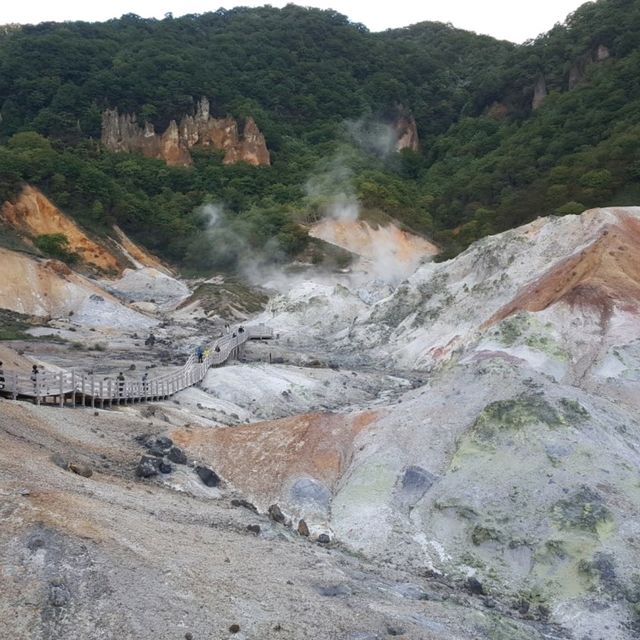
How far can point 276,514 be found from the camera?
1695 cm

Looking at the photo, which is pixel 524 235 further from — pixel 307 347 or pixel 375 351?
pixel 307 347

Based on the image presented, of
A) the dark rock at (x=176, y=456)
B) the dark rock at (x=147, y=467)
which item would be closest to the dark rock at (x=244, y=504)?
the dark rock at (x=147, y=467)

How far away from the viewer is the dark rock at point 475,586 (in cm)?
1415

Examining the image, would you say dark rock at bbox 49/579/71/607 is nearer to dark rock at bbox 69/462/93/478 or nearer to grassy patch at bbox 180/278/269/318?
dark rock at bbox 69/462/93/478

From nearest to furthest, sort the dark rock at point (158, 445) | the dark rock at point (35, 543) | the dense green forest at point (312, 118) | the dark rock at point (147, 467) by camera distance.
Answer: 1. the dark rock at point (35, 543)
2. the dark rock at point (147, 467)
3. the dark rock at point (158, 445)
4. the dense green forest at point (312, 118)

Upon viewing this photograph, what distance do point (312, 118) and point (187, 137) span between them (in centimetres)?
2901

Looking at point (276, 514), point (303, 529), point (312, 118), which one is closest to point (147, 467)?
point (276, 514)

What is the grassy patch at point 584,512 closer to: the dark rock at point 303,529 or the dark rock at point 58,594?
the dark rock at point 303,529

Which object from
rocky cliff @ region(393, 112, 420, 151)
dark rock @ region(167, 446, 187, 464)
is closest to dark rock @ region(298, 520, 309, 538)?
dark rock @ region(167, 446, 187, 464)

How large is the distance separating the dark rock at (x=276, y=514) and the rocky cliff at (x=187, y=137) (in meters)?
102

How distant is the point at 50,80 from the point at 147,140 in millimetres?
16215

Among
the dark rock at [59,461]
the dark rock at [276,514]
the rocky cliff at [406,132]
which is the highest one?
the rocky cliff at [406,132]

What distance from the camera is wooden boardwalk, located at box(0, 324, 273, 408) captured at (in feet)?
68.8

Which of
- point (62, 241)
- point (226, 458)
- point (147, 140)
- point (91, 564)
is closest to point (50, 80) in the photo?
point (147, 140)
